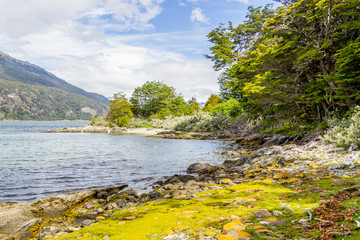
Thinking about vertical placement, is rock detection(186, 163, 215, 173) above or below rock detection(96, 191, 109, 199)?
above

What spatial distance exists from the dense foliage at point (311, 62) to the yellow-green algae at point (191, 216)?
993 centimetres

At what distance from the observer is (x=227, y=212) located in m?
4.86

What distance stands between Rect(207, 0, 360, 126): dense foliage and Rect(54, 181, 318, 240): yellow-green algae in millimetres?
9927

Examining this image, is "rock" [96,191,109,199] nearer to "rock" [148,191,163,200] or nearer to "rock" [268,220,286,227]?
"rock" [148,191,163,200]

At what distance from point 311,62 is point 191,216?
56.8ft

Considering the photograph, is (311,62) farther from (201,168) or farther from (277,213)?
(277,213)

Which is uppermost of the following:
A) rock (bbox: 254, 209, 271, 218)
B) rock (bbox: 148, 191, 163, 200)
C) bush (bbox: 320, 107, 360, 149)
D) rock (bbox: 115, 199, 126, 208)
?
bush (bbox: 320, 107, 360, 149)

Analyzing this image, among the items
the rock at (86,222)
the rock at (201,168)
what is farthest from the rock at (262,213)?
the rock at (201,168)

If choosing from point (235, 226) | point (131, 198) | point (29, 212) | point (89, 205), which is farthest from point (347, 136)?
point (29, 212)

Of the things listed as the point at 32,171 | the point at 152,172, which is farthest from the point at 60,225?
the point at 32,171

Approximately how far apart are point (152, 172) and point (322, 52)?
14171 millimetres

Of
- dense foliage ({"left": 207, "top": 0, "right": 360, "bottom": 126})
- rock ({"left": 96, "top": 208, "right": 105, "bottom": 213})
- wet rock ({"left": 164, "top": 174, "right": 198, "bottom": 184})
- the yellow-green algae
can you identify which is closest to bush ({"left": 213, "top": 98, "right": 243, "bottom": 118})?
dense foliage ({"left": 207, "top": 0, "right": 360, "bottom": 126})

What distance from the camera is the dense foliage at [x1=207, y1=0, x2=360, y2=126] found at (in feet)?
43.2

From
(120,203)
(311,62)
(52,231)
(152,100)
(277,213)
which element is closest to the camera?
(277,213)
